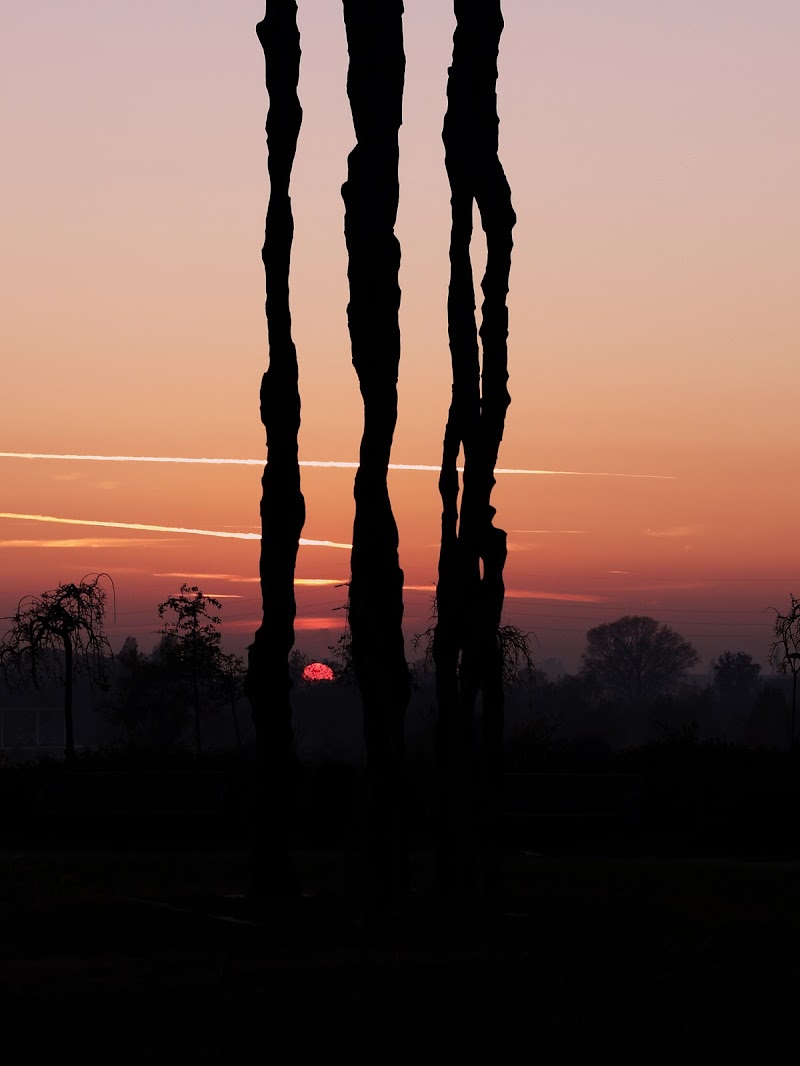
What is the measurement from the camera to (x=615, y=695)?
122875 millimetres

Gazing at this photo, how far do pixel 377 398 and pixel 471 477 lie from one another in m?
1.16

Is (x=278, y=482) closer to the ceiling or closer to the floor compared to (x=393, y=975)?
closer to the ceiling

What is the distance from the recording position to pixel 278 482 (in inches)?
507

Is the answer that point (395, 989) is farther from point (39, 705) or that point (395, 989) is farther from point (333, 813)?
point (39, 705)

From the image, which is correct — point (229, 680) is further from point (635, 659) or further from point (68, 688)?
point (635, 659)

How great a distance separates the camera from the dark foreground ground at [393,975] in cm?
709

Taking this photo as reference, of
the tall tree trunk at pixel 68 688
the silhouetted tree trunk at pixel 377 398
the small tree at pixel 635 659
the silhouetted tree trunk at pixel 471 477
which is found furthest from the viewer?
the small tree at pixel 635 659

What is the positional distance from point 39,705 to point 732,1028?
14075 centimetres

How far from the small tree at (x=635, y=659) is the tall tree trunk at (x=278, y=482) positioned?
10913 cm

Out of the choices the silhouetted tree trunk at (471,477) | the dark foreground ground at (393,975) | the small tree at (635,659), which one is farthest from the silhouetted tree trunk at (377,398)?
the small tree at (635,659)

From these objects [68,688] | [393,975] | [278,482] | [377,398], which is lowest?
[393,975]

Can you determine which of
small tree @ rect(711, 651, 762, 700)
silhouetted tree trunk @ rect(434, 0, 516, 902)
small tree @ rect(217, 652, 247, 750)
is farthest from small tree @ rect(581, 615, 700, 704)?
silhouetted tree trunk @ rect(434, 0, 516, 902)

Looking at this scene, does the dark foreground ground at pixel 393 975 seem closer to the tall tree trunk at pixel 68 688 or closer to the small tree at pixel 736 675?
the tall tree trunk at pixel 68 688

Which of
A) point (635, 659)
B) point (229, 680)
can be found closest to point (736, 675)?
point (635, 659)
